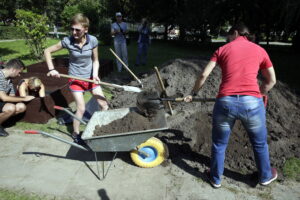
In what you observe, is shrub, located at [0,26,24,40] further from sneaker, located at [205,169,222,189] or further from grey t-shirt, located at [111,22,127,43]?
sneaker, located at [205,169,222,189]

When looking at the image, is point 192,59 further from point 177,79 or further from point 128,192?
point 128,192

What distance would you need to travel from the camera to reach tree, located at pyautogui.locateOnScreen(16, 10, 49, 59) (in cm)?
938

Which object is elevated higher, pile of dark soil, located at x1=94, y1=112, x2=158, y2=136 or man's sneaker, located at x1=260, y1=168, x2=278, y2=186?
pile of dark soil, located at x1=94, y1=112, x2=158, y2=136

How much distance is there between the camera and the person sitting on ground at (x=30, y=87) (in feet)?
14.3

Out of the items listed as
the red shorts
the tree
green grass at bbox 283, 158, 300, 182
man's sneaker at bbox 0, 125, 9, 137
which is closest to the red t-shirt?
green grass at bbox 283, 158, 300, 182

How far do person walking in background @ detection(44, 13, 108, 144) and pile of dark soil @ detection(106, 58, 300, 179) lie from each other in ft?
4.60

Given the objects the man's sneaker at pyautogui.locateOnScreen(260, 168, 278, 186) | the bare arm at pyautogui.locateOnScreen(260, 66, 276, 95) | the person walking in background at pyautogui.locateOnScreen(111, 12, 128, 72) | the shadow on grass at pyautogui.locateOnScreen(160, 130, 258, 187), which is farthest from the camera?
the person walking in background at pyautogui.locateOnScreen(111, 12, 128, 72)

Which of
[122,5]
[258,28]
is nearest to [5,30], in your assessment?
[122,5]

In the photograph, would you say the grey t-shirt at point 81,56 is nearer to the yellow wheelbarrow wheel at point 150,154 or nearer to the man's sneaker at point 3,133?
the yellow wheelbarrow wheel at point 150,154

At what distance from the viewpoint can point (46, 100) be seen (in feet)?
14.7

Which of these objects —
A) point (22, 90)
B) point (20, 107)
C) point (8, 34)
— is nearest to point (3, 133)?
point (20, 107)

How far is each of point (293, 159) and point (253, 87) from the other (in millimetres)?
1633

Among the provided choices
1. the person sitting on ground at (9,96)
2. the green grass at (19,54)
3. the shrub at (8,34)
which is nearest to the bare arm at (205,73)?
the person sitting on ground at (9,96)

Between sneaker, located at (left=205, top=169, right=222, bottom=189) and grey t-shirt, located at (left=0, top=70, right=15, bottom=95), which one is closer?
sneaker, located at (left=205, top=169, right=222, bottom=189)
